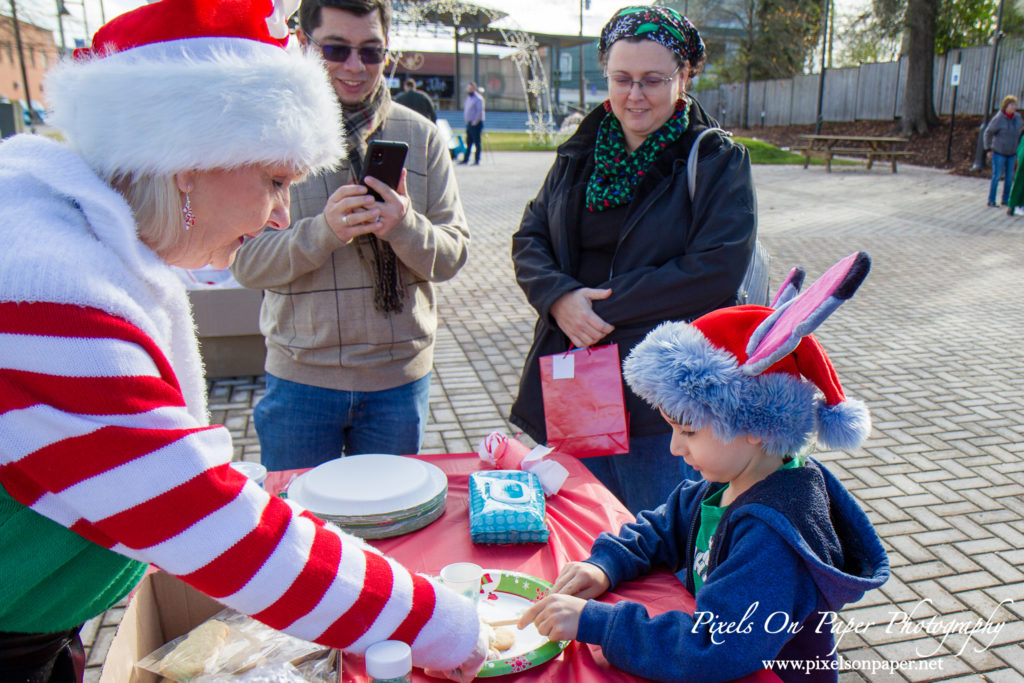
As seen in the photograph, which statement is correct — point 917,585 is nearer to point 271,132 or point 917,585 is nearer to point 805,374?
point 805,374

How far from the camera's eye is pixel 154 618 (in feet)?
4.66

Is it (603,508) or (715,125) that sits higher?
(715,125)

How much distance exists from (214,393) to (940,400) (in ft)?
16.3

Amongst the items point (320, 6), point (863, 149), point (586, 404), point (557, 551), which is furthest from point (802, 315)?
point (863, 149)

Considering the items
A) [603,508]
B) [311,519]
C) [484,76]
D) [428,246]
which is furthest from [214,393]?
[484,76]

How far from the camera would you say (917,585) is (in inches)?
118

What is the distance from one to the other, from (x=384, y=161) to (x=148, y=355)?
122 cm

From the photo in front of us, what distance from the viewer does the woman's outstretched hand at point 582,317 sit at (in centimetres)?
228

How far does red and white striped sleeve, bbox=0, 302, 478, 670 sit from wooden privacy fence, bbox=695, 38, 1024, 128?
2321cm

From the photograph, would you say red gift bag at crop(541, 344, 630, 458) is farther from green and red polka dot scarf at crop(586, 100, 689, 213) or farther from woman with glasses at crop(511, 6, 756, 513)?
green and red polka dot scarf at crop(586, 100, 689, 213)

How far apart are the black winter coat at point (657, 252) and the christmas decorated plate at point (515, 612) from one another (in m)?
0.89

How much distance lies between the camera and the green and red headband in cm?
234

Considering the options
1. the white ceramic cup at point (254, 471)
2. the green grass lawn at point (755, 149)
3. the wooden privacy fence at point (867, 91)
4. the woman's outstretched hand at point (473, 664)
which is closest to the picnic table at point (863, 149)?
the green grass lawn at point (755, 149)

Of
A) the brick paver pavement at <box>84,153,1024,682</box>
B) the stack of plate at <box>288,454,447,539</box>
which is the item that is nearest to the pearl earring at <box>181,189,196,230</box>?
the stack of plate at <box>288,454,447,539</box>
